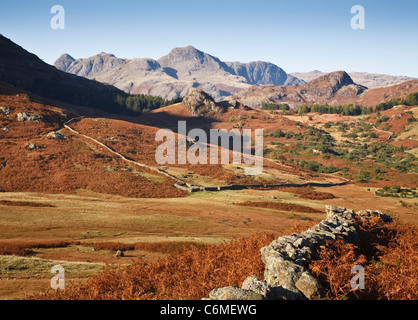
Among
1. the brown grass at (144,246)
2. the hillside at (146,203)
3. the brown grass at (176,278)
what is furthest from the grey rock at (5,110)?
the brown grass at (176,278)

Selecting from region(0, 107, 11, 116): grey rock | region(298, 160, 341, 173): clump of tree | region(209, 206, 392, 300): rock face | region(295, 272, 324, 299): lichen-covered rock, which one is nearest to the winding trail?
region(0, 107, 11, 116): grey rock

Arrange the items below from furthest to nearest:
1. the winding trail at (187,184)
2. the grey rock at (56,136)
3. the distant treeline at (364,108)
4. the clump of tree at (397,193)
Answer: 1. the distant treeline at (364,108)
2. the grey rock at (56,136)
3. the clump of tree at (397,193)
4. the winding trail at (187,184)

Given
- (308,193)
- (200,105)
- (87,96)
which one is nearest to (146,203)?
(308,193)

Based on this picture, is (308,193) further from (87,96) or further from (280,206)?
(87,96)

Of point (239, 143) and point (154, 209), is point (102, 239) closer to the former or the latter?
point (154, 209)

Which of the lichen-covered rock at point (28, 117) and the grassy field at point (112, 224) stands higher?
the lichen-covered rock at point (28, 117)

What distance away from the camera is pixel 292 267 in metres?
10.1

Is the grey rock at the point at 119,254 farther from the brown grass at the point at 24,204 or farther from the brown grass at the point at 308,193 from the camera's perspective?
the brown grass at the point at 308,193

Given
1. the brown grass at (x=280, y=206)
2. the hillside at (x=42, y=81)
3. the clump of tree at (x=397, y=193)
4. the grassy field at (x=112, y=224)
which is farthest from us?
the hillside at (x=42, y=81)

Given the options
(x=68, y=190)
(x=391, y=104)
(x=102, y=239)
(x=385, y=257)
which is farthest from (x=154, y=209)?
(x=391, y=104)

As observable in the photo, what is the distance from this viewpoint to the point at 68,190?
1337 inches

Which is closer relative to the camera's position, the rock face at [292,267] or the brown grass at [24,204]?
the rock face at [292,267]

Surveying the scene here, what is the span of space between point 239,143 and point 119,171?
5773 centimetres

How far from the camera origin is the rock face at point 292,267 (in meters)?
8.41
